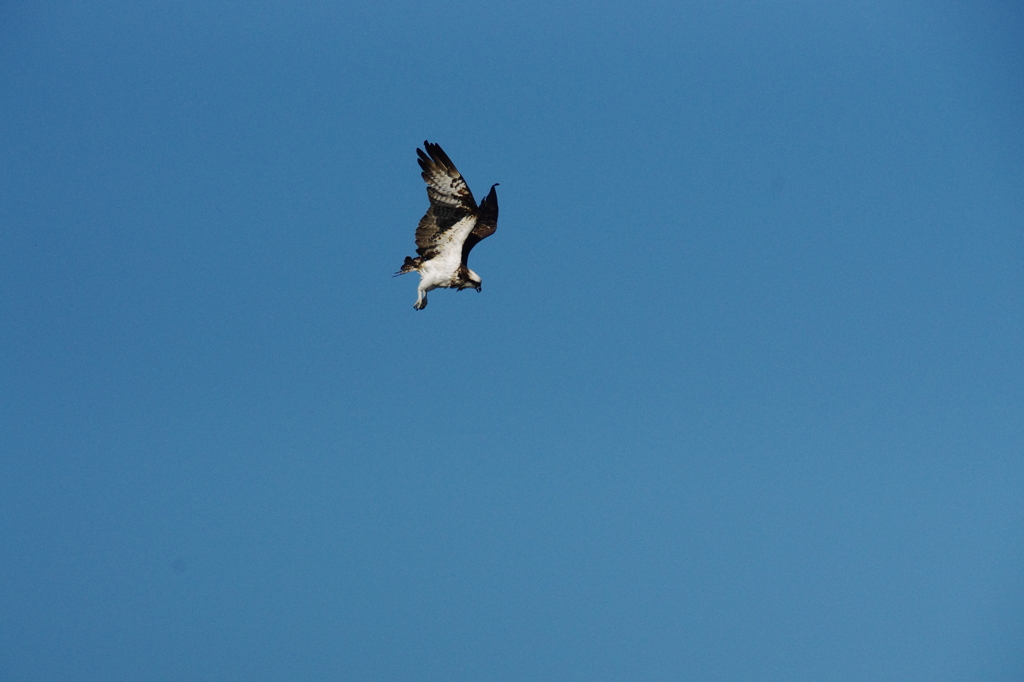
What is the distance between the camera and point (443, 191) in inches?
870

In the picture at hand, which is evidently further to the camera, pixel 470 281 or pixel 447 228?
pixel 470 281

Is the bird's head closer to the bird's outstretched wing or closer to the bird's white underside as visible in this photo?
the bird's white underside

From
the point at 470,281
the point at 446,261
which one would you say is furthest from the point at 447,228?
the point at 470,281

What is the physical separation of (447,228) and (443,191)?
83 cm

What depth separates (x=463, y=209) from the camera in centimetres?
2222

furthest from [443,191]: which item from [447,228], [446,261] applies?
[446,261]

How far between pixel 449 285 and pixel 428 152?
280cm

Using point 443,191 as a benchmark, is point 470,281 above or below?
below

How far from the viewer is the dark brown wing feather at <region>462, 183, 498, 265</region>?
22.1 meters

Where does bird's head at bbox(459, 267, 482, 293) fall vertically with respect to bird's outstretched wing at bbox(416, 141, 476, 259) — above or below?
below

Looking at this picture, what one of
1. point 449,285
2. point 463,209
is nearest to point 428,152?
point 463,209

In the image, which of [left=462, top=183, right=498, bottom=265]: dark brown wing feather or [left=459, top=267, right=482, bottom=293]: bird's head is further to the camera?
[left=459, top=267, right=482, bottom=293]: bird's head

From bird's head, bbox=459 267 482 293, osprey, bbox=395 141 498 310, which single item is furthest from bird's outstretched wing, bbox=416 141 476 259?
bird's head, bbox=459 267 482 293

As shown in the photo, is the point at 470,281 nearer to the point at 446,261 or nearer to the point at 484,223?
the point at 446,261
